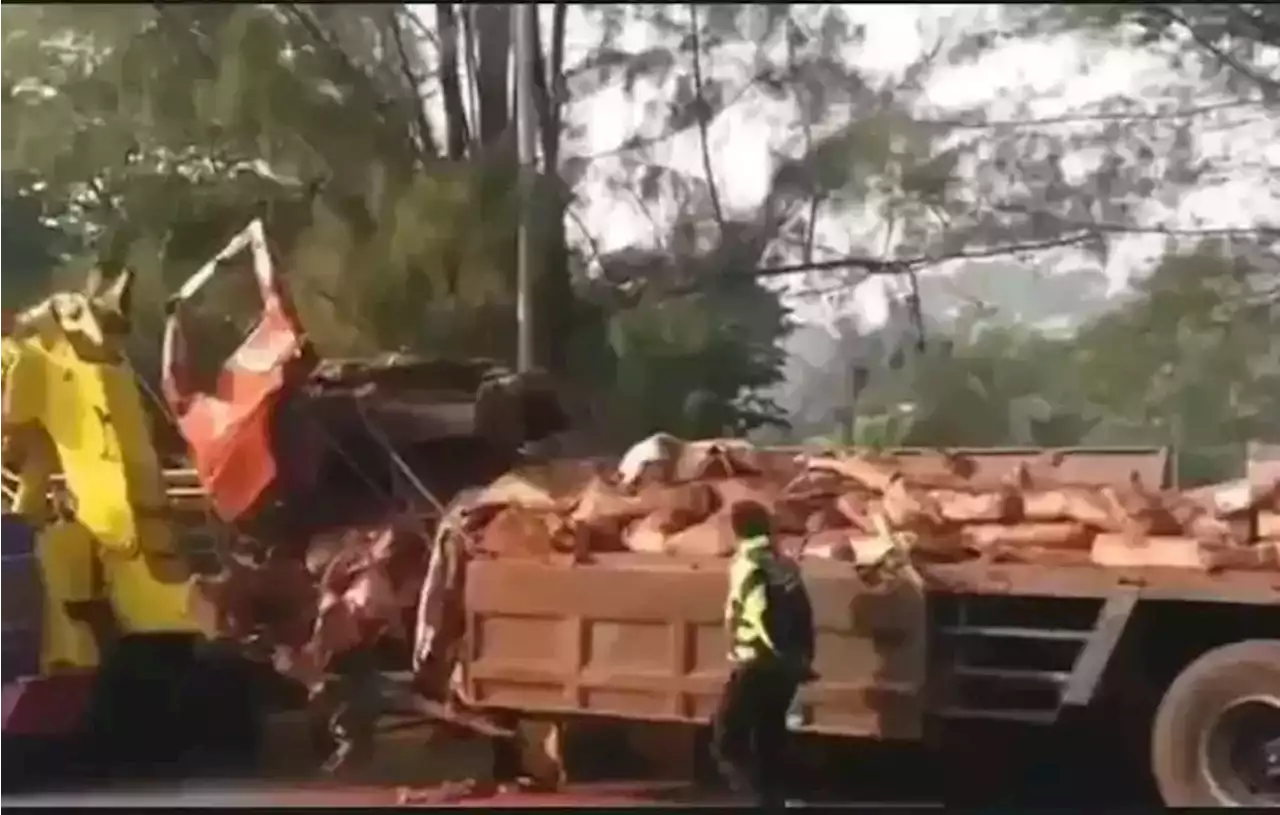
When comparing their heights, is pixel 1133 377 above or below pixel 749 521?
above

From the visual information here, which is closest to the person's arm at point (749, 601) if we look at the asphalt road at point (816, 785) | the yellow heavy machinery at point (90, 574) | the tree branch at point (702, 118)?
the asphalt road at point (816, 785)

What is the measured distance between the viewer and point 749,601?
2670mm

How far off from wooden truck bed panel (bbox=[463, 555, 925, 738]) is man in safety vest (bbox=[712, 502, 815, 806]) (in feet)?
0.07

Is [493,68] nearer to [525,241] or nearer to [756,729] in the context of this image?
[525,241]

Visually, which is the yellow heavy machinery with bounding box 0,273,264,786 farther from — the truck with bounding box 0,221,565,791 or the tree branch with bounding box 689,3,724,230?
the tree branch with bounding box 689,3,724,230

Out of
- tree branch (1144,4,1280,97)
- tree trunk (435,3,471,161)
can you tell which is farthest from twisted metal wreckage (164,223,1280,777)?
tree branch (1144,4,1280,97)

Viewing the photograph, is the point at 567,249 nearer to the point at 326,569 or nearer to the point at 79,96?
the point at 326,569

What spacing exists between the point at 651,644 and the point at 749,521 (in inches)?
8.2

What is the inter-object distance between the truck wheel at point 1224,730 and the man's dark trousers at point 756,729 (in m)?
0.48

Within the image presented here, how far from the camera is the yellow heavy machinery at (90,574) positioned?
2939mm

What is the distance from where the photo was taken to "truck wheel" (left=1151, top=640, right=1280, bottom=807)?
99.0 inches

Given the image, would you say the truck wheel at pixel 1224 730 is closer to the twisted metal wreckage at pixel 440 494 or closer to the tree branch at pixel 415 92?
the twisted metal wreckage at pixel 440 494

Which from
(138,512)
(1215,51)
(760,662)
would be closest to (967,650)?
(760,662)

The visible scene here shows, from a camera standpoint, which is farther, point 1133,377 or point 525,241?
point 525,241
